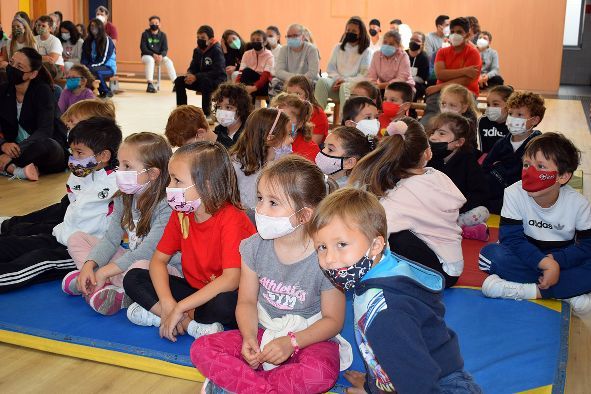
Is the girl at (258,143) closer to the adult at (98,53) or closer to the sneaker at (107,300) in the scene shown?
the sneaker at (107,300)

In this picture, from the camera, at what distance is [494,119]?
244 inches

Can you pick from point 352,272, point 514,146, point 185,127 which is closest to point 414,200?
point 352,272

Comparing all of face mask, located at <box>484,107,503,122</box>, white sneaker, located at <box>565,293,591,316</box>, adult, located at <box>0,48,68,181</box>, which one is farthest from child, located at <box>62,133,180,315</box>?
face mask, located at <box>484,107,503,122</box>

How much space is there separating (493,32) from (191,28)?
23.9 feet

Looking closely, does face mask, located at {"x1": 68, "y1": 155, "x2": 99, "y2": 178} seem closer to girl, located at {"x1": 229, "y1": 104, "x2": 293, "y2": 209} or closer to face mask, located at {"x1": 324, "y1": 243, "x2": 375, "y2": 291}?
girl, located at {"x1": 229, "y1": 104, "x2": 293, "y2": 209}

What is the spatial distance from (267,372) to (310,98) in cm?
433

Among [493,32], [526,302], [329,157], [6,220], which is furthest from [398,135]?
[493,32]

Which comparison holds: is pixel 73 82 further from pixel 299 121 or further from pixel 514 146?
pixel 514 146

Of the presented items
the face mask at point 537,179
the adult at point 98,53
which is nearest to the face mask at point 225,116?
the face mask at point 537,179

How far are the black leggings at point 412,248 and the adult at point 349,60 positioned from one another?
19.2 ft

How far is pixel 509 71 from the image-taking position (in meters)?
15.9

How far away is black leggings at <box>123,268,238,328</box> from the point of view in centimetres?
292

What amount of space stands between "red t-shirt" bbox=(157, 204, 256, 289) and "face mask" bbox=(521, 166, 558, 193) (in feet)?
4.84

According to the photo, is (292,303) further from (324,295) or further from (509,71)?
(509,71)
